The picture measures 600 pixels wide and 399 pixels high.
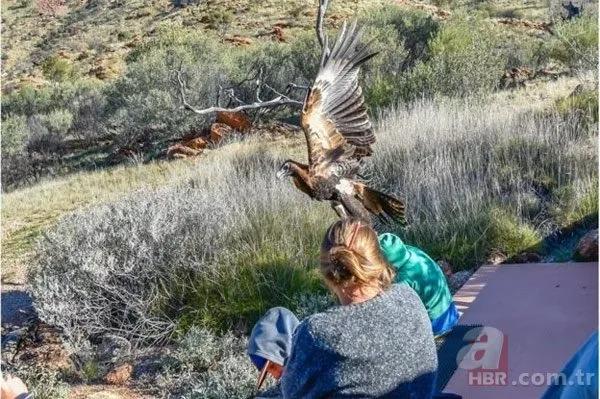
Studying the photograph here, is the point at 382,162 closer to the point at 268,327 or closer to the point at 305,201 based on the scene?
the point at 305,201

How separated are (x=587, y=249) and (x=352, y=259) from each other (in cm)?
305

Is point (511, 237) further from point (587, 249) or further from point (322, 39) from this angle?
point (322, 39)

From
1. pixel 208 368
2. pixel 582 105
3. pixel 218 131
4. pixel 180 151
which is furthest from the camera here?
pixel 180 151

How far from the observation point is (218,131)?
12.7m

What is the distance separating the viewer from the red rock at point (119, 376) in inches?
178

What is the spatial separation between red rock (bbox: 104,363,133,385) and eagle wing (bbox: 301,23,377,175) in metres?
1.68

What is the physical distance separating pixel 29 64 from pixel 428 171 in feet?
75.4

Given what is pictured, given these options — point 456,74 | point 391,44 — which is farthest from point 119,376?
point 391,44

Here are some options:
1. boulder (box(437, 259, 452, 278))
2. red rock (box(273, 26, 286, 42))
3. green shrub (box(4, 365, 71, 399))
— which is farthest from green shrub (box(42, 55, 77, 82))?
boulder (box(437, 259, 452, 278))

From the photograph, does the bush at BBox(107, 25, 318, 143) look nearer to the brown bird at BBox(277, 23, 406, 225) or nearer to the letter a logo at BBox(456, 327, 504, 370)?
the brown bird at BBox(277, 23, 406, 225)

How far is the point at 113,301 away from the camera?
5.34m

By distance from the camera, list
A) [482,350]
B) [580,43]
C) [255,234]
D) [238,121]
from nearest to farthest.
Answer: [482,350] → [255,234] → [580,43] → [238,121]

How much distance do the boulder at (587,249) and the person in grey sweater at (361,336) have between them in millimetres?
2846

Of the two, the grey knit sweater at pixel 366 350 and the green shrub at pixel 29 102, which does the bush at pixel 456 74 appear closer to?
the grey knit sweater at pixel 366 350
